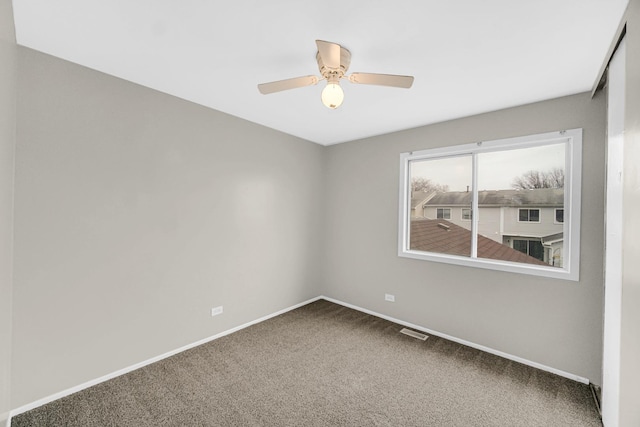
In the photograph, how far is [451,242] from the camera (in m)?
3.10

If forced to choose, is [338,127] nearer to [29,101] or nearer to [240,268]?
[240,268]

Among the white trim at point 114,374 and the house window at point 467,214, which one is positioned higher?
the house window at point 467,214

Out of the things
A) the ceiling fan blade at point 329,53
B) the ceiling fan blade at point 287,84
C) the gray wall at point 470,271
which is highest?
the ceiling fan blade at point 329,53

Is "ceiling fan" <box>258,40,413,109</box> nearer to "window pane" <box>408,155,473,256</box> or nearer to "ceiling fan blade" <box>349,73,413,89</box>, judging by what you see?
"ceiling fan blade" <box>349,73,413,89</box>

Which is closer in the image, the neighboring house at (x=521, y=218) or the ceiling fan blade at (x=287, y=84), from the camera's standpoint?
the ceiling fan blade at (x=287, y=84)

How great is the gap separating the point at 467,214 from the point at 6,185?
3.80 meters

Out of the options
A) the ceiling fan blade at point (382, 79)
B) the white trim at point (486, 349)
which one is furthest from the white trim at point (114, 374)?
the ceiling fan blade at point (382, 79)

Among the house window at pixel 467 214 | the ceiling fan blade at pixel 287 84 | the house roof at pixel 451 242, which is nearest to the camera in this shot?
the ceiling fan blade at pixel 287 84

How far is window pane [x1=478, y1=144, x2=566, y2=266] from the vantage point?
96.5 inches

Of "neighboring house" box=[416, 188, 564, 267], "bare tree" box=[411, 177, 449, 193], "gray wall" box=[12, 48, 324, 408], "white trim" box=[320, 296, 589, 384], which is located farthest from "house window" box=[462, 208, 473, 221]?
"gray wall" box=[12, 48, 324, 408]

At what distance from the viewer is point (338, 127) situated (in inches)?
130

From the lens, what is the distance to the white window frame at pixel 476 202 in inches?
88.0

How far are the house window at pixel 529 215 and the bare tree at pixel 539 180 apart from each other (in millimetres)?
231

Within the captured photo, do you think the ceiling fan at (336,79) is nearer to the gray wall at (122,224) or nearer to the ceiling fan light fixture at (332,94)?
the ceiling fan light fixture at (332,94)
